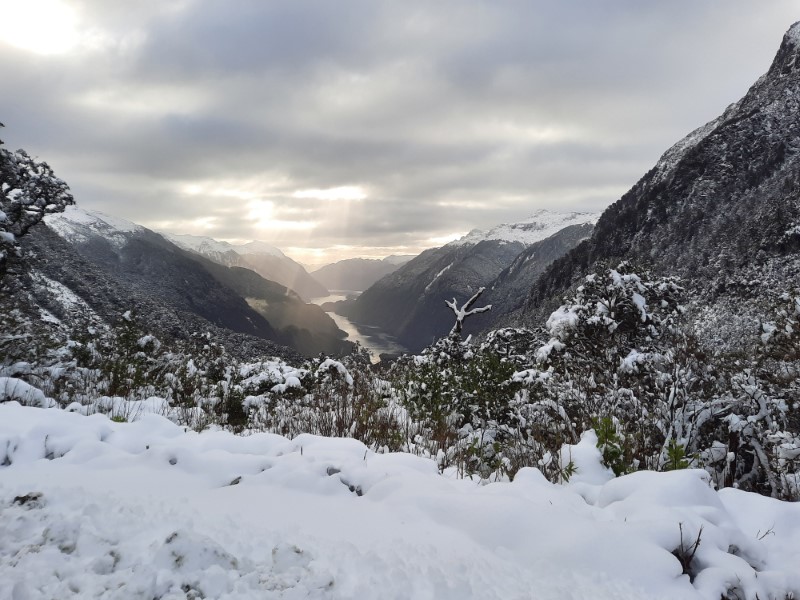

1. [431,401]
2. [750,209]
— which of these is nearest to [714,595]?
[431,401]

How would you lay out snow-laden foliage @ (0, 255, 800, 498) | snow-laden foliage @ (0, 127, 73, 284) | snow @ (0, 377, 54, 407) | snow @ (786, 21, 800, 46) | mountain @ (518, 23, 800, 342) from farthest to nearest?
snow @ (786, 21, 800, 46) → mountain @ (518, 23, 800, 342) → snow-laden foliage @ (0, 127, 73, 284) → snow @ (0, 377, 54, 407) → snow-laden foliage @ (0, 255, 800, 498)

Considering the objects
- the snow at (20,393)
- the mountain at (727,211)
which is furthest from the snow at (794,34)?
the snow at (20,393)

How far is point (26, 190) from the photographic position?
11039 millimetres

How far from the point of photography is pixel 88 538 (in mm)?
2523

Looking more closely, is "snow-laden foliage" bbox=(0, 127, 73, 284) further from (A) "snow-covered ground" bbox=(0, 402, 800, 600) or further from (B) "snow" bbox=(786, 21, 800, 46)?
(B) "snow" bbox=(786, 21, 800, 46)

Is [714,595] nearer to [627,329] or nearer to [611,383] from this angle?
[611,383]

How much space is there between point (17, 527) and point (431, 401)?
23.1ft

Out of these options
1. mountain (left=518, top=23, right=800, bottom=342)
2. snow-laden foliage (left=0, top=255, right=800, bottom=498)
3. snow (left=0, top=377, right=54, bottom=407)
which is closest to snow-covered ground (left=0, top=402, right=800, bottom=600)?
snow-laden foliage (left=0, top=255, right=800, bottom=498)

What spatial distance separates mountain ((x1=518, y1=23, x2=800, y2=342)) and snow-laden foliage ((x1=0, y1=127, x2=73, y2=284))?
175 ft

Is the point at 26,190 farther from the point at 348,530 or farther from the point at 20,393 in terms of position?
the point at 348,530

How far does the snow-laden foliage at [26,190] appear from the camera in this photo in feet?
35.4

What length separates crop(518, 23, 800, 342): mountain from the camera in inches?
2247

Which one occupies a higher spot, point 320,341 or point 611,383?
point 611,383

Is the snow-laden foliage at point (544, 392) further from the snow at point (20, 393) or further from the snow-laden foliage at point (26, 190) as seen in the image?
the snow-laden foliage at point (26, 190)
